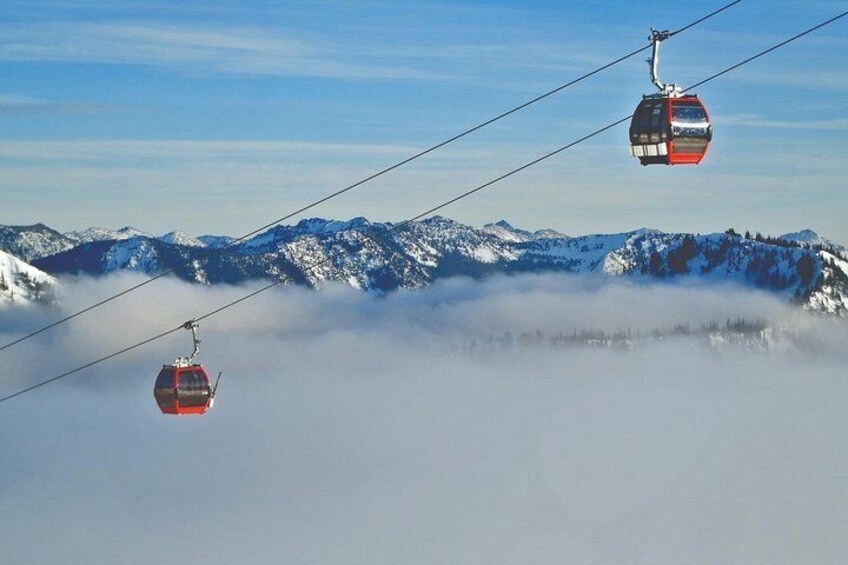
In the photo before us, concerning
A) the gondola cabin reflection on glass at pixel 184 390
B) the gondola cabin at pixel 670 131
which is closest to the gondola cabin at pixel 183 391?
the gondola cabin reflection on glass at pixel 184 390

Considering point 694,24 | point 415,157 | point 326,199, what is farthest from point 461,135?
point 694,24

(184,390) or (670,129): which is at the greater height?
(670,129)

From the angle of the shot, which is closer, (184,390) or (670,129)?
(670,129)

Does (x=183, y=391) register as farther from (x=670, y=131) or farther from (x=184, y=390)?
(x=670, y=131)

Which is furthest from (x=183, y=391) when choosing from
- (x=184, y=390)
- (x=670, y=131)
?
(x=670, y=131)

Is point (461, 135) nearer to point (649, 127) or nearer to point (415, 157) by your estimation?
point (415, 157)

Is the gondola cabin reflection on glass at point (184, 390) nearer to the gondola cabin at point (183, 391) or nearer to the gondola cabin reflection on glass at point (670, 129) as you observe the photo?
the gondola cabin at point (183, 391)

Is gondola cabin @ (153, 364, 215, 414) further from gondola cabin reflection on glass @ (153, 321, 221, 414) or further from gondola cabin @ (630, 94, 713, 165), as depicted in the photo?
gondola cabin @ (630, 94, 713, 165)

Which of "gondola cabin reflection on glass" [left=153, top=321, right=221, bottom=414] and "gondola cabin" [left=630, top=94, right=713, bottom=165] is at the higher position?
"gondola cabin" [left=630, top=94, right=713, bottom=165]

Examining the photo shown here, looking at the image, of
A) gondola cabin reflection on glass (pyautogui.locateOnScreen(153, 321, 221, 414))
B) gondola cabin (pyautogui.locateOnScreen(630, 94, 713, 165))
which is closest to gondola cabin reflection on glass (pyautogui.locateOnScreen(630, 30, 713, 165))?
gondola cabin (pyautogui.locateOnScreen(630, 94, 713, 165))
